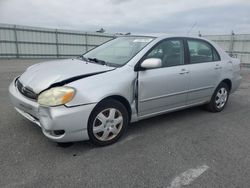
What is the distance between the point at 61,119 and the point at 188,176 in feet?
5.26

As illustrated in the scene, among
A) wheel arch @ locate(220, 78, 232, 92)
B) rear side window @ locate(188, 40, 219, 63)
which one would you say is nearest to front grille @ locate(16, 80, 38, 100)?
rear side window @ locate(188, 40, 219, 63)

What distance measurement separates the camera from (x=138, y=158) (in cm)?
293

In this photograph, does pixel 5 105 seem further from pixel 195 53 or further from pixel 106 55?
pixel 195 53

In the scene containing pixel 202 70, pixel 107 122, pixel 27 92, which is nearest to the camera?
pixel 27 92

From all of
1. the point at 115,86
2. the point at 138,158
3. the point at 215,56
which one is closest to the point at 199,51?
the point at 215,56

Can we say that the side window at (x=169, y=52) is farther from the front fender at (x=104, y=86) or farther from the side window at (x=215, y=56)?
the side window at (x=215, y=56)

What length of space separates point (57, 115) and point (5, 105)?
107 inches

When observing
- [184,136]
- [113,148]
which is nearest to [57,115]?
[113,148]

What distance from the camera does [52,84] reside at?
9.59ft

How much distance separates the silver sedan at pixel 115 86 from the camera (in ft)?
9.21

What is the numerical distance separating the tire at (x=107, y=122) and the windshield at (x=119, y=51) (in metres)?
0.67

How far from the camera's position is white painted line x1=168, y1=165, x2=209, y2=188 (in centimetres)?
245

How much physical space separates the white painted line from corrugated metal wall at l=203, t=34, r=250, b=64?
666 inches

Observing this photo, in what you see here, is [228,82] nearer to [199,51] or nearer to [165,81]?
[199,51]
